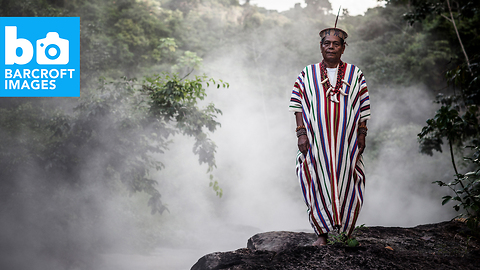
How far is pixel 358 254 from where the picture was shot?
213 centimetres

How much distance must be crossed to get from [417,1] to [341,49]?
13.2 feet

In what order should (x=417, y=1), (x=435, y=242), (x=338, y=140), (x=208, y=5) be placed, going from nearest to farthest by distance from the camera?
(x=338, y=140) < (x=435, y=242) < (x=417, y=1) < (x=208, y=5)

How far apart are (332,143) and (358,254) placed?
67 centimetres

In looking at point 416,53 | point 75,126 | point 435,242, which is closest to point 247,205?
point 416,53

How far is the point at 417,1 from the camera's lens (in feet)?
18.7

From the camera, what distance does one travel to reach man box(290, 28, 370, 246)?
2.40 m

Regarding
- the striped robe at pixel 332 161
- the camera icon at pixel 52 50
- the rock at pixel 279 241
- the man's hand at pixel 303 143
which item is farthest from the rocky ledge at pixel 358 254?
the camera icon at pixel 52 50

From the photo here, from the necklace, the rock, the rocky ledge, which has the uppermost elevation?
the necklace

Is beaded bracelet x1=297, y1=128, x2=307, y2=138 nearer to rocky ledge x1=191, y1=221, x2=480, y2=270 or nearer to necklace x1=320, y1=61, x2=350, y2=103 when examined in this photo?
necklace x1=320, y1=61, x2=350, y2=103

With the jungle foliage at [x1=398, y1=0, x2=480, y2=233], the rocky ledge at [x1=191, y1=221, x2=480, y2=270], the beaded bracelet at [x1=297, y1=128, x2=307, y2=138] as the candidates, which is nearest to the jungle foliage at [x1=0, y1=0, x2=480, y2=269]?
the jungle foliage at [x1=398, y1=0, x2=480, y2=233]

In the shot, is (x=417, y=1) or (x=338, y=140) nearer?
(x=338, y=140)

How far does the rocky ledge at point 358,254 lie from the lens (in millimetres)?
2012

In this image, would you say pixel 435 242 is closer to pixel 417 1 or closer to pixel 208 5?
pixel 417 1

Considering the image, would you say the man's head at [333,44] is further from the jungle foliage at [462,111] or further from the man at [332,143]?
the jungle foliage at [462,111]
